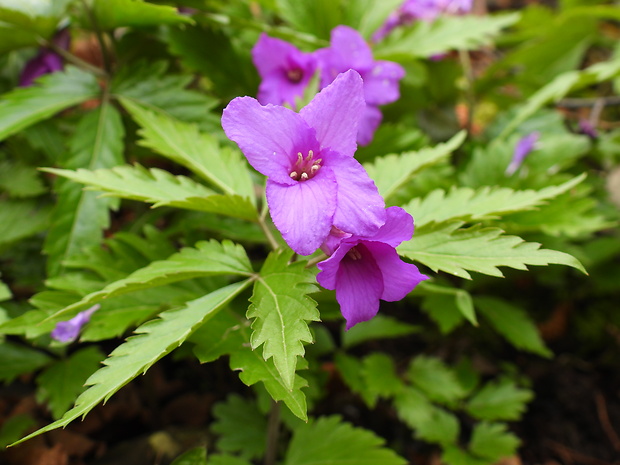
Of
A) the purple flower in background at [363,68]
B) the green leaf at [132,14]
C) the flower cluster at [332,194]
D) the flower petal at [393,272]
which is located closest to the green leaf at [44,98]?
the green leaf at [132,14]

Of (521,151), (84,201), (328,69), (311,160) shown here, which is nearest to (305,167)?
(311,160)

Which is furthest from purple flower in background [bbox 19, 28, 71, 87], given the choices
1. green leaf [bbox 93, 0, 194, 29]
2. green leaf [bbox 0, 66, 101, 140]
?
green leaf [bbox 93, 0, 194, 29]

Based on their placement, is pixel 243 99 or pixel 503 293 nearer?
pixel 243 99

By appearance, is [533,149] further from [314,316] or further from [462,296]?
[314,316]

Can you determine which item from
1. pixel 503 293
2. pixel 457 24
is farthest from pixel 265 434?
pixel 457 24

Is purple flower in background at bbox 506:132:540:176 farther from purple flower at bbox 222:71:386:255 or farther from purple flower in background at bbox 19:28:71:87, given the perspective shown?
purple flower in background at bbox 19:28:71:87

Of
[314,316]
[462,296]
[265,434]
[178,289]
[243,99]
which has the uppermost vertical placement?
[243,99]
